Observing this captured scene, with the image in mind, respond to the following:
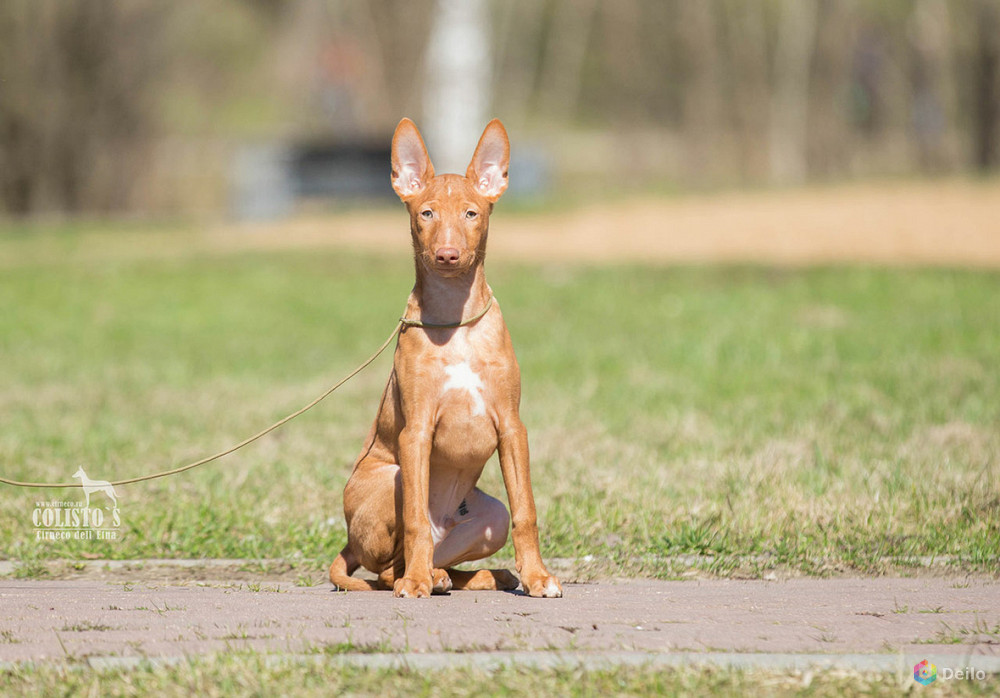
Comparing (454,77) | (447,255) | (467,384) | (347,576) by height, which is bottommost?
(347,576)

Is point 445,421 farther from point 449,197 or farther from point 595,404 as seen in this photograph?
point 595,404

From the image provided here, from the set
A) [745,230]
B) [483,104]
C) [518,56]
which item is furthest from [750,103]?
[518,56]

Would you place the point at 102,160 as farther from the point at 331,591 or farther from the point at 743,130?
the point at 331,591

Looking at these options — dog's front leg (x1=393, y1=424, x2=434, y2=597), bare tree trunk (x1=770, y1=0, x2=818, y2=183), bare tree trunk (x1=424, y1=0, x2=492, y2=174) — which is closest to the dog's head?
dog's front leg (x1=393, y1=424, x2=434, y2=597)

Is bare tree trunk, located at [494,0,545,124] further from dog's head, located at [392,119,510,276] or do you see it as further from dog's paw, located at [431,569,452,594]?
dog's paw, located at [431,569,452,594]

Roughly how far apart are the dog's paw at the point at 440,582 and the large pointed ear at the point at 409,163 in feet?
4.07

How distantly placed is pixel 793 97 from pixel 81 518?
63.3 ft

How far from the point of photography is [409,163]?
441cm

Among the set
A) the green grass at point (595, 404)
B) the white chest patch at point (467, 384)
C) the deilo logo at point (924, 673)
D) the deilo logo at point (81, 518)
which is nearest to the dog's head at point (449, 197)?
the white chest patch at point (467, 384)

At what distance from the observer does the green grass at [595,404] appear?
5.45 m

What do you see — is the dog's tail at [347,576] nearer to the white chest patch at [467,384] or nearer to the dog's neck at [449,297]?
the white chest patch at [467,384]

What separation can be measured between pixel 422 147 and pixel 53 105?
63.0 ft

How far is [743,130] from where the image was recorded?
22.7 metres

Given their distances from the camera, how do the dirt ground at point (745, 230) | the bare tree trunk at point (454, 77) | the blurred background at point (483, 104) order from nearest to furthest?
the dirt ground at point (745, 230)
the blurred background at point (483, 104)
the bare tree trunk at point (454, 77)
